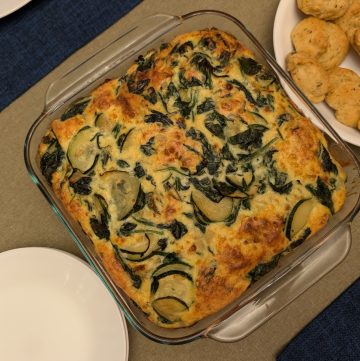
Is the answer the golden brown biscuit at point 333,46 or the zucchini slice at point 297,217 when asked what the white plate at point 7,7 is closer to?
the golden brown biscuit at point 333,46

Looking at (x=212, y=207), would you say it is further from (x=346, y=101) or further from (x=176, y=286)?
(x=346, y=101)

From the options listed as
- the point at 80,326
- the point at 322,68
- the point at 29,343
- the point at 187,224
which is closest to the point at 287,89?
the point at 322,68

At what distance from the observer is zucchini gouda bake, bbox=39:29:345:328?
149cm

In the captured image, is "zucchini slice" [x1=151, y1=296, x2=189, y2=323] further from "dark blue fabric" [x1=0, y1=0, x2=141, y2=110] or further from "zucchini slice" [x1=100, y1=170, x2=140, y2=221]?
"dark blue fabric" [x1=0, y1=0, x2=141, y2=110]

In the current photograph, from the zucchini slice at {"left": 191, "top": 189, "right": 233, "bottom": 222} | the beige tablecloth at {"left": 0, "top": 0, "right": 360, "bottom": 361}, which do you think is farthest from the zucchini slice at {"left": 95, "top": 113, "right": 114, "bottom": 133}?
the beige tablecloth at {"left": 0, "top": 0, "right": 360, "bottom": 361}

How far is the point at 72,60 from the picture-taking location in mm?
1934

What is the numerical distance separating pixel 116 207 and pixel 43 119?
43 centimetres

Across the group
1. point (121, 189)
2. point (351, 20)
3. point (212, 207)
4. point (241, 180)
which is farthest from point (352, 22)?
point (121, 189)

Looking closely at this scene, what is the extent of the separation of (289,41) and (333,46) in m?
0.15

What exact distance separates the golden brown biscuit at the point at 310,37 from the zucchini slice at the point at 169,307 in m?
0.95

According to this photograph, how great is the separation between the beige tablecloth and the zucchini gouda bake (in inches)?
12.3

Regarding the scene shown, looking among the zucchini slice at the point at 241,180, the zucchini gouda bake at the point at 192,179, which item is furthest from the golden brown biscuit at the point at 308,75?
the zucchini slice at the point at 241,180

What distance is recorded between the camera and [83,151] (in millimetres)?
1534

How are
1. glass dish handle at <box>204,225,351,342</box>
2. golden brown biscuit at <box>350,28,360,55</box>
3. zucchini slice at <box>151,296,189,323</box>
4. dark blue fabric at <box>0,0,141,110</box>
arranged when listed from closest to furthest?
zucchini slice at <box>151,296,189,323</box>, glass dish handle at <box>204,225,351,342</box>, golden brown biscuit at <box>350,28,360,55</box>, dark blue fabric at <box>0,0,141,110</box>
